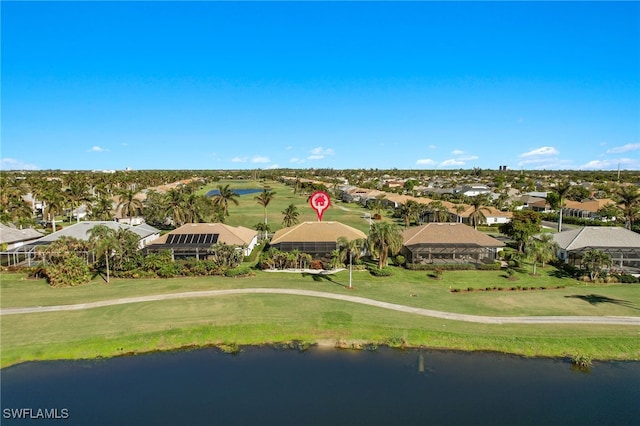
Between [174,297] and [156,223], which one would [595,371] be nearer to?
[174,297]

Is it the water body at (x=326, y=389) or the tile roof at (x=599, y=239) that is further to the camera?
the tile roof at (x=599, y=239)

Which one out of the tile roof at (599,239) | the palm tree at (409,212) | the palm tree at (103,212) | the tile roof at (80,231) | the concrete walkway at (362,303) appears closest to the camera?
the concrete walkway at (362,303)

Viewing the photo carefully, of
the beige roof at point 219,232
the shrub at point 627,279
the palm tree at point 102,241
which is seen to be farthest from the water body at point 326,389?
the beige roof at point 219,232

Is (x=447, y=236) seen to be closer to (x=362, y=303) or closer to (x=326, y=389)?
(x=362, y=303)

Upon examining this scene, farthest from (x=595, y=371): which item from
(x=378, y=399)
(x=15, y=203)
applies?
(x=15, y=203)

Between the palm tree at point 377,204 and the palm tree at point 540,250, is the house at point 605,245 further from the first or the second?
the palm tree at point 377,204

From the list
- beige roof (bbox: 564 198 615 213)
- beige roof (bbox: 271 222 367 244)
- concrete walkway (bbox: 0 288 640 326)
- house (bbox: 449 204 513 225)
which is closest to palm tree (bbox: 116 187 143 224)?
beige roof (bbox: 271 222 367 244)

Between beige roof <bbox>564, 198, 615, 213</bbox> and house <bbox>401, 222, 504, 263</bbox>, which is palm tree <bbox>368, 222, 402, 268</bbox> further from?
beige roof <bbox>564, 198, 615, 213</bbox>

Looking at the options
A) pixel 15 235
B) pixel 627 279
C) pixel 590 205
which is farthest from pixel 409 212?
pixel 15 235
